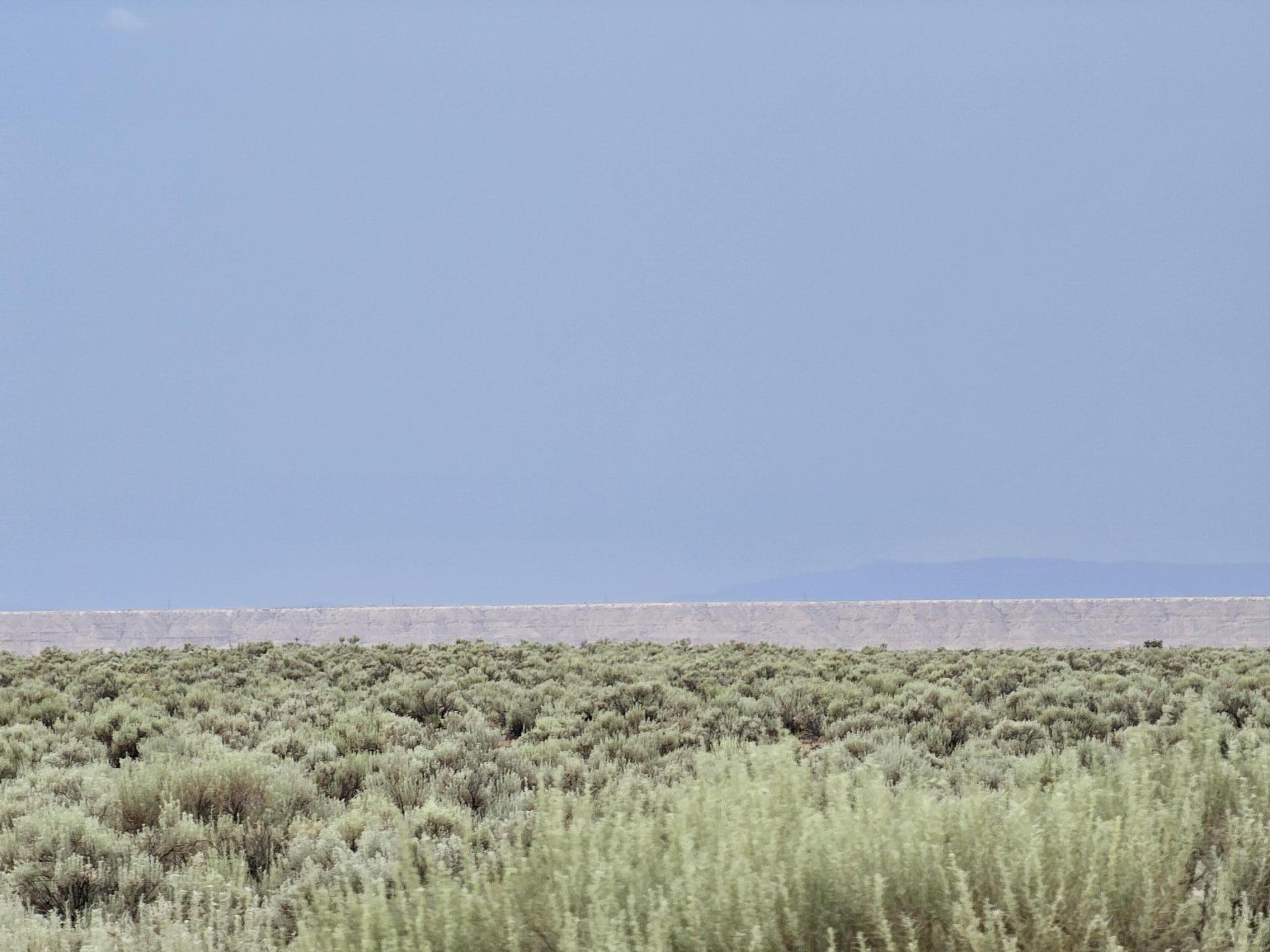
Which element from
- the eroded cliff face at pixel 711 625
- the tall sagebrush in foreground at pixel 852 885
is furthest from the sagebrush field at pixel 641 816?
the eroded cliff face at pixel 711 625

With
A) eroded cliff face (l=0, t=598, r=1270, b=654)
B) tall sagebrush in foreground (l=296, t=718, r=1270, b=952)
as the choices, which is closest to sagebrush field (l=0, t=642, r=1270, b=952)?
tall sagebrush in foreground (l=296, t=718, r=1270, b=952)

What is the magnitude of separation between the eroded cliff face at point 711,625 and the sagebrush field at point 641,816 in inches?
391

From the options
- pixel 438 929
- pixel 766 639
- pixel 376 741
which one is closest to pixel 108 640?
pixel 766 639

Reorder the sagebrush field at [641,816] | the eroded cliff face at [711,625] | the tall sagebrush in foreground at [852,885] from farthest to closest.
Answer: the eroded cliff face at [711,625]
the sagebrush field at [641,816]
the tall sagebrush in foreground at [852,885]

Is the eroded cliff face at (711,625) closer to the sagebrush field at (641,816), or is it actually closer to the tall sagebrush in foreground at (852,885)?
the sagebrush field at (641,816)

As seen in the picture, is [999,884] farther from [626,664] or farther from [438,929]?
[626,664]

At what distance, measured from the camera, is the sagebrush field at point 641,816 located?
10.3 feet

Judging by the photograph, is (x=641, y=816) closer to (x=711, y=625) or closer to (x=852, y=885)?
(x=852, y=885)

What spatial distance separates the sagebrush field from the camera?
3129 mm

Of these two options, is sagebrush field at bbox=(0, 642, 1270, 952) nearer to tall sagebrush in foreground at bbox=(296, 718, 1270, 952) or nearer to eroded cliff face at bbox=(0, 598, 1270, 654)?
tall sagebrush in foreground at bbox=(296, 718, 1270, 952)

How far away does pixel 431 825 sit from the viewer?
6.05 metres

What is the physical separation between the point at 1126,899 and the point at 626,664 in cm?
1211

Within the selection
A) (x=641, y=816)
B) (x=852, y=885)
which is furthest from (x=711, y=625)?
(x=852, y=885)

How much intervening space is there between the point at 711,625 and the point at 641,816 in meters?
19.6
